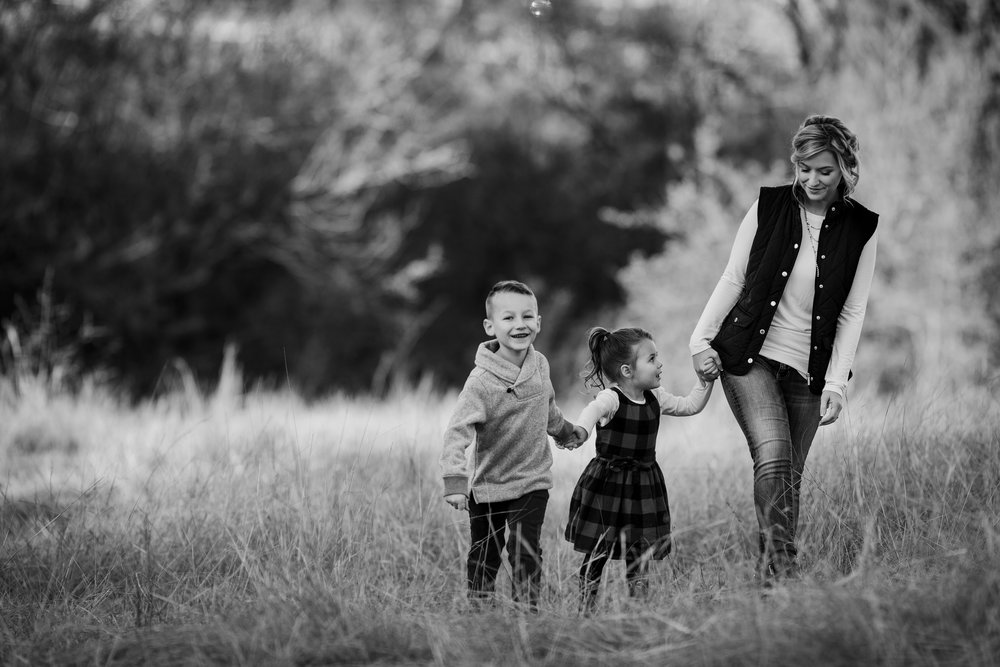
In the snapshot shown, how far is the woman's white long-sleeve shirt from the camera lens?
382 centimetres

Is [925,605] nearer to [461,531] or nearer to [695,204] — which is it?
[461,531]

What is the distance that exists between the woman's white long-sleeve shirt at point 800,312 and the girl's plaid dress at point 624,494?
0.40 meters

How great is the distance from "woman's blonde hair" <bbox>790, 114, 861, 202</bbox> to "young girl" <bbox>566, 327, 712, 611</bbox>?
0.87 m

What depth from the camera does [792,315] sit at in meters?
3.90

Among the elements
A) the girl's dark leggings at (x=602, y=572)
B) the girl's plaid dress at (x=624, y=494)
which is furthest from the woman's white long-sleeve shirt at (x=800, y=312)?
the girl's dark leggings at (x=602, y=572)

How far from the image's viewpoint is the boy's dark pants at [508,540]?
3.72m

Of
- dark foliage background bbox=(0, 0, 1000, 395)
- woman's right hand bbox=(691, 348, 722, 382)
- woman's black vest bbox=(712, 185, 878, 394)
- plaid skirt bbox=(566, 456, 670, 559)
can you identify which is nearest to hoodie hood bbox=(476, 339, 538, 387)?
plaid skirt bbox=(566, 456, 670, 559)

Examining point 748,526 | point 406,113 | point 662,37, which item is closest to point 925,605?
point 748,526

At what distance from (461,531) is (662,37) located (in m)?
15.2

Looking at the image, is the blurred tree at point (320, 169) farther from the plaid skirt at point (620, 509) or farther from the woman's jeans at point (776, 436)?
the woman's jeans at point (776, 436)

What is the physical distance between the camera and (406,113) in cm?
1619

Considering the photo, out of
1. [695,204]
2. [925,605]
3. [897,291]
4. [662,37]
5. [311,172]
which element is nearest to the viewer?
[925,605]

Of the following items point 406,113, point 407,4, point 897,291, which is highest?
point 407,4

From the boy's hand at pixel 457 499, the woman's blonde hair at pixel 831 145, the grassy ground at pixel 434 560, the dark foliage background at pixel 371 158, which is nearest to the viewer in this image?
the grassy ground at pixel 434 560
